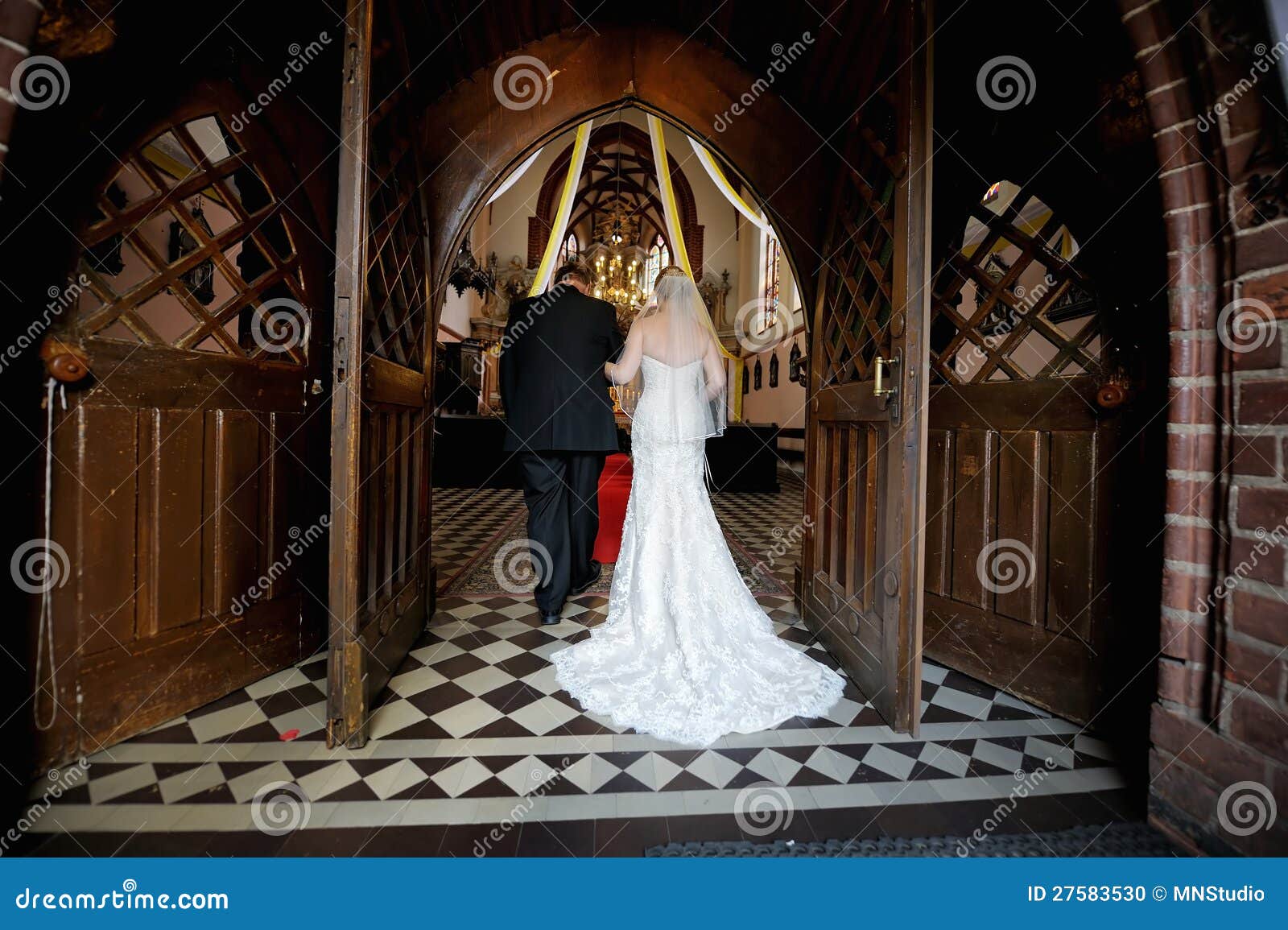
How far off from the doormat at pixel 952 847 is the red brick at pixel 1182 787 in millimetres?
101

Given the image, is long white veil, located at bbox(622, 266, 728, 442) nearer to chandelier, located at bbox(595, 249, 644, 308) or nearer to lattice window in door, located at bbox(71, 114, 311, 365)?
lattice window in door, located at bbox(71, 114, 311, 365)

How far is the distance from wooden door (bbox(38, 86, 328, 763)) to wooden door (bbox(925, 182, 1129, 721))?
2.75m

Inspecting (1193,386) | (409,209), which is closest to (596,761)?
(1193,386)

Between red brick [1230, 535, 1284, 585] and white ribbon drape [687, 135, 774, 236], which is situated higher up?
white ribbon drape [687, 135, 774, 236]

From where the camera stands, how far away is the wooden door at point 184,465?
175 cm

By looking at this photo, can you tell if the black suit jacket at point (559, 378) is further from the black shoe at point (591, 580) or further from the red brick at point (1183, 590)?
the red brick at point (1183, 590)

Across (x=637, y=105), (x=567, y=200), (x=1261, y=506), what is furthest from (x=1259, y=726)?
(x=567, y=200)

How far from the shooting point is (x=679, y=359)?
106 inches

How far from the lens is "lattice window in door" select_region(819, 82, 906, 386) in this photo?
2.26m

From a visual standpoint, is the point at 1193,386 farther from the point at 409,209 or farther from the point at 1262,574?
the point at 409,209

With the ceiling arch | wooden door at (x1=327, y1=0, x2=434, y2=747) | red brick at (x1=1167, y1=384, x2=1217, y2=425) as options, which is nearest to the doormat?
red brick at (x1=1167, y1=384, x2=1217, y2=425)

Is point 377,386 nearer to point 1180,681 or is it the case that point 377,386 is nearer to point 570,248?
point 1180,681

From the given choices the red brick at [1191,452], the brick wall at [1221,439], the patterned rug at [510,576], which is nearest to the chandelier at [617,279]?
the patterned rug at [510,576]

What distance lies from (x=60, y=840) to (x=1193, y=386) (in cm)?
303
